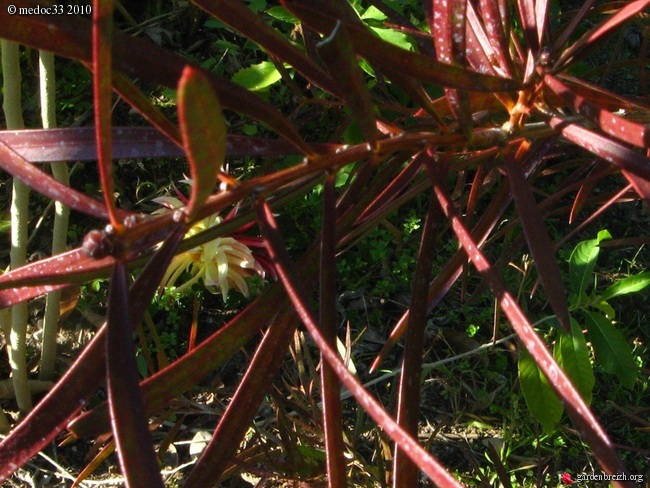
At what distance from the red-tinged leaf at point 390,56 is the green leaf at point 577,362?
695 millimetres

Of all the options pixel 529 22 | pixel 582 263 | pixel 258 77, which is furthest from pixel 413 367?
pixel 258 77

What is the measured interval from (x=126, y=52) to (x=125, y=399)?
25 centimetres

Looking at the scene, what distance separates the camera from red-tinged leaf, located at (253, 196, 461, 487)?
1.43 feet

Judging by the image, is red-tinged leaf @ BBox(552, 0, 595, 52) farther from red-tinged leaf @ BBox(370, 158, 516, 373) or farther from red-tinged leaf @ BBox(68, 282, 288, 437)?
red-tinged leaf @ BBox(68, 282, 288, 437)

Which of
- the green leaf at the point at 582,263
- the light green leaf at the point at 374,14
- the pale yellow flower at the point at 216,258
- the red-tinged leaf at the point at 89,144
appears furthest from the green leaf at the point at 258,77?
the red-tinged leaf at the point at 89,144

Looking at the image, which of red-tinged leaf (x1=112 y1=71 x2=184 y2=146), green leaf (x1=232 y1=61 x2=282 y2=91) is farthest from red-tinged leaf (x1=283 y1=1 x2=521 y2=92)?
green leaf (x1=232 y1=61 x2=282 y2=91)

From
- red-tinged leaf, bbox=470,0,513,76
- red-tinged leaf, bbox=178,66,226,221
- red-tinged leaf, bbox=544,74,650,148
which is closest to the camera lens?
red-tinged leaf, bbox=178,66,226,221

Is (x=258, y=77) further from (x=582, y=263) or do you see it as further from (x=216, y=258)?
(x=582, y=263)

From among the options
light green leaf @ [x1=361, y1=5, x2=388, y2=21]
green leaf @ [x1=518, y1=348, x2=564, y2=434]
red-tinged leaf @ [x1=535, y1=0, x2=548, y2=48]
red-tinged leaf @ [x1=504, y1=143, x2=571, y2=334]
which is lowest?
green leaf @ [x1=518, y1=348, x2=564, y2=434]

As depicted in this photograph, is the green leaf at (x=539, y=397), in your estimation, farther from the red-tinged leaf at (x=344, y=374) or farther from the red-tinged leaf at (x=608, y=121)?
the red-tinged leaf at (x=344, y=374)

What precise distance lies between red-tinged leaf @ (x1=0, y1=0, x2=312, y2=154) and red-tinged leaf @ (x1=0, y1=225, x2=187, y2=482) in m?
0.12

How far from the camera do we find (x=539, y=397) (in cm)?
115

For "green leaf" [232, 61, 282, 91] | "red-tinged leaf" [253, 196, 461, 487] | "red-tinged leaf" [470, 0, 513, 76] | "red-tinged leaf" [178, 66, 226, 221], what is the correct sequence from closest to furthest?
"red-tinged leaf" [178, 66, 226, 221], "red-tinged leaf" [253, 196, 461, 487], "red-tinged leaf" [470, 0, 513, 76], "green leaf" [232, 61, 282, 91]

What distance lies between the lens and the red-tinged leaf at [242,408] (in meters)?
0.58
